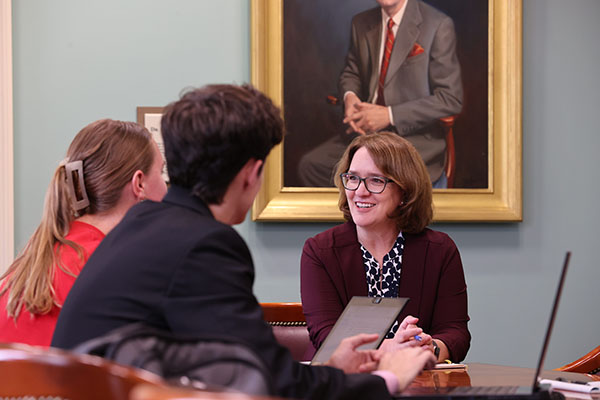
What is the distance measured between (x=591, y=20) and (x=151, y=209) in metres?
3.27

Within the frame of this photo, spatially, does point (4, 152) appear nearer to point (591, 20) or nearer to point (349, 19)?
point (349, 19)

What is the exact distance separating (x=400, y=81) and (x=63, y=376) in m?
3.09

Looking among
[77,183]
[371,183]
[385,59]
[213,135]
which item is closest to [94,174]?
[77,183]

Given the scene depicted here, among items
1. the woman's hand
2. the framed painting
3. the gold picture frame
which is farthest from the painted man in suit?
the woman's hand

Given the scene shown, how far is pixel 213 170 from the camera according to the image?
146 cm

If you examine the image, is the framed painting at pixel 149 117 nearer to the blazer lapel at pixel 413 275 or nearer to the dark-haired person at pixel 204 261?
the blazer lapel at pixel 413 275

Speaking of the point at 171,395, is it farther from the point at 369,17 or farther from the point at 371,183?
the point at 369,17

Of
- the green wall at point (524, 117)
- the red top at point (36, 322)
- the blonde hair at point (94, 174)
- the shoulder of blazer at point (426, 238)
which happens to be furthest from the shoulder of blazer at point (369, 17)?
the red top at point (36, 322)

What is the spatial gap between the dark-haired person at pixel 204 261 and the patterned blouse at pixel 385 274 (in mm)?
1124

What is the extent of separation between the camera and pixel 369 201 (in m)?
2.76

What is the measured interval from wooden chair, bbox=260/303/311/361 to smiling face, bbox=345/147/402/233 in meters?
0.46

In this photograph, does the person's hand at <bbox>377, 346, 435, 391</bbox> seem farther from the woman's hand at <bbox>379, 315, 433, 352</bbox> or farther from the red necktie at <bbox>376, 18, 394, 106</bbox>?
Answer: the red necktie at <bbox>376, 18, 394, 106</bbox>

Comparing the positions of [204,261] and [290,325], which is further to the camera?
[290,325]

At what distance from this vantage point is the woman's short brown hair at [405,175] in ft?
9.16
